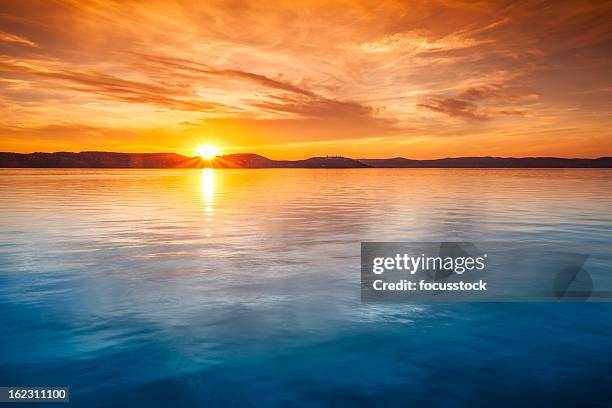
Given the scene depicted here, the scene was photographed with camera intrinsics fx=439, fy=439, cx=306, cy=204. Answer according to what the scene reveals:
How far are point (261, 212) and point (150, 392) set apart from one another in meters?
25.8

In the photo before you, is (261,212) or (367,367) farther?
(261,212)

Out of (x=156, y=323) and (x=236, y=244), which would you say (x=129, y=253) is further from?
(x=156, y=323)

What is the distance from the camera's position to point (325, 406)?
7.05 meters

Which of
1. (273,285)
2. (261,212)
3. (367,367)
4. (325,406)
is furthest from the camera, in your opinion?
(261,212)

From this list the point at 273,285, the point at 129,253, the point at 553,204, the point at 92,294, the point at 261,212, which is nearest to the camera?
the point at 92,294

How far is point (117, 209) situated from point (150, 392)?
98.1 feet

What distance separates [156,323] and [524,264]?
42.7 feet

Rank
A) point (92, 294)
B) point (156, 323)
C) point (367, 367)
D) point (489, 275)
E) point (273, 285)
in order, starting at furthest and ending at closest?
1. point (489, 275)
2. point (273, 285)
3. point (92, 294)
4. point (156, 323)
5. point (367, 367)

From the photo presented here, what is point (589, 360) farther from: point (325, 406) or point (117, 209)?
point (117, 209)

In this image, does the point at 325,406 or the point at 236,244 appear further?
the point at 236,244

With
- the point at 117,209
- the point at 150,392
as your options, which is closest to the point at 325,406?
the point at 150,392

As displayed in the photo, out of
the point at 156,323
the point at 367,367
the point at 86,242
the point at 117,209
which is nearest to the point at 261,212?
the point at 117,209

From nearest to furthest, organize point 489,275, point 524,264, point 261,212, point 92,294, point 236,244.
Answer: point 92,294 < point 489,275 < point 524,264 < point 236,244 < point 261,212

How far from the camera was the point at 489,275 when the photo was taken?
14836 mm
